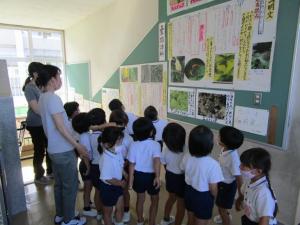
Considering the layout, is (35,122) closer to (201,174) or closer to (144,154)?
(144,154)

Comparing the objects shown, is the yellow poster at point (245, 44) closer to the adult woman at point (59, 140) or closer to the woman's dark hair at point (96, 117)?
the woman's dark hair at point (96, 117)

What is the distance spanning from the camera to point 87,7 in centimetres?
384

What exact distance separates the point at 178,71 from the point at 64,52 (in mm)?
4202

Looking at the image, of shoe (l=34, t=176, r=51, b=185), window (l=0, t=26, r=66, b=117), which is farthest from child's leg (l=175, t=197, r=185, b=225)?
window (l=0, t=26, r=66, b=117)

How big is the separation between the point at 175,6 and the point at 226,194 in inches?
77.2

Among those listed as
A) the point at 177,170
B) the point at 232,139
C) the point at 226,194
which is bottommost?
the point at 226,194

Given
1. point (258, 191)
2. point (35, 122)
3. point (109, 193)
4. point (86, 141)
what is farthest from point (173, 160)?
point (35, 122)

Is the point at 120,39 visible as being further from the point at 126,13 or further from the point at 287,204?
the point at 287,204

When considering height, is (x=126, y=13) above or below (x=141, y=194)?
above

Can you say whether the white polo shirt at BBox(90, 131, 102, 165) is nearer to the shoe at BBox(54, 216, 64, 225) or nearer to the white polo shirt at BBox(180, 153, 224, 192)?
the shoe at BBox(54, 216, 64, 225)

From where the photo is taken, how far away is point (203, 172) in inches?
51.8

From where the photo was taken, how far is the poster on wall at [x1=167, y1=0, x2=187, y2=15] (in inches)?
92.2

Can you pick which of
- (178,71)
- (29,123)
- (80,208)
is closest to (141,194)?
(80,208)

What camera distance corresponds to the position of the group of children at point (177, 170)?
112cm
